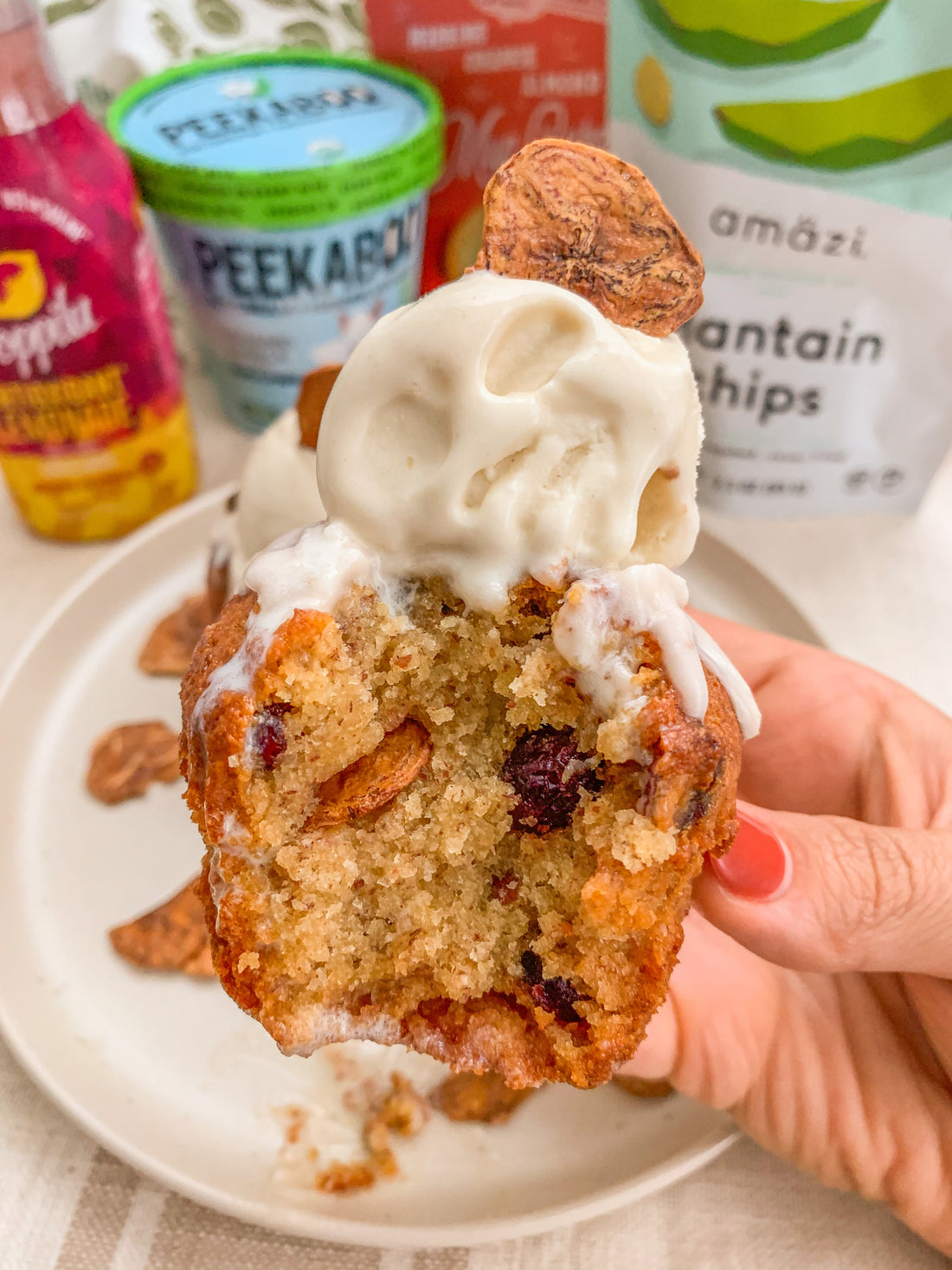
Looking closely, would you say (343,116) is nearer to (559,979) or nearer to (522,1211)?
(559,979)

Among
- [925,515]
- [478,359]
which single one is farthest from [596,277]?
[925,515]

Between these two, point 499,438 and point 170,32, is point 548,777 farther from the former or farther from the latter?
point 170,32

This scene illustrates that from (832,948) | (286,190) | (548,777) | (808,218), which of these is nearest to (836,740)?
(832,948)

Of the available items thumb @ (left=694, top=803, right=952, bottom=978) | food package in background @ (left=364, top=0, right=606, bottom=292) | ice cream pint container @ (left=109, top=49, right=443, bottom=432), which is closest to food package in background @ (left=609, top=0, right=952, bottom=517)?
food package in background @ (left=364, top=0, right=606, bottom=292)

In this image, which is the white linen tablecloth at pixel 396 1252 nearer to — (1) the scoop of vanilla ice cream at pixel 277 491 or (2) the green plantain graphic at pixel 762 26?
(1) the scoop of vanilla ice cream at pixel 277 491

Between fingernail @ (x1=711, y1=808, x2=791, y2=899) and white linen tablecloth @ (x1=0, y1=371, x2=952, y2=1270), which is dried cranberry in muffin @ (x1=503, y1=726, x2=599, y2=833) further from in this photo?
white linen tablecloth @ (x1=0, y1=371, x2=952, y2=1270)

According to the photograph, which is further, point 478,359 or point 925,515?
point 925,515

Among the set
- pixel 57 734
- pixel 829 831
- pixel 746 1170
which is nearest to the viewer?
pixel 829 831

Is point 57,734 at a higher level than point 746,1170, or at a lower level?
higher
